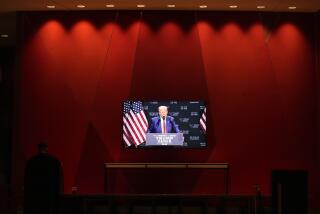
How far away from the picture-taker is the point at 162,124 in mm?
9977

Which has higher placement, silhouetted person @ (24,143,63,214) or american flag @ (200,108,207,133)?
american flag @ (200,108,207,133)

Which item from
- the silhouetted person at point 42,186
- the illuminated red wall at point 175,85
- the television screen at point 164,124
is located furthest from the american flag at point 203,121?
the silhouetted person at point 42,186

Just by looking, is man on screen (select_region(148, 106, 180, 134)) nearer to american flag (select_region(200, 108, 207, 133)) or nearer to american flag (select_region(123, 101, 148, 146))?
american flag (select_region(123, 101, 148, 146))

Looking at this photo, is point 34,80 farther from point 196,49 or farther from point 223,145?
point 223,145

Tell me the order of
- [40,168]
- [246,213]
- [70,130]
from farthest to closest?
[70,130] → [246,213] → [40,168]

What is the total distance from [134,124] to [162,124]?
525 millimetres

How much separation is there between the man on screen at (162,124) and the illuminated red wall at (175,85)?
1.27 ft

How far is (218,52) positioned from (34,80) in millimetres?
3587

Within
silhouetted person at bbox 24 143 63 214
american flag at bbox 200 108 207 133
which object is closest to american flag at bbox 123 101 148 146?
american flag at bbox 200 108 207 133

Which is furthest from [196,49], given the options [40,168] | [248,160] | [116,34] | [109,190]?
[40,168]

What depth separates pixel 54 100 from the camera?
1029cm

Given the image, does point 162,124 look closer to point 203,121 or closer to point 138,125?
point 138,125

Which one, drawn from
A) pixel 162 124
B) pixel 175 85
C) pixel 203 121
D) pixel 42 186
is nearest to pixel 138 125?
pixel 162 124

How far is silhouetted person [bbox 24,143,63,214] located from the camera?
280 inches
